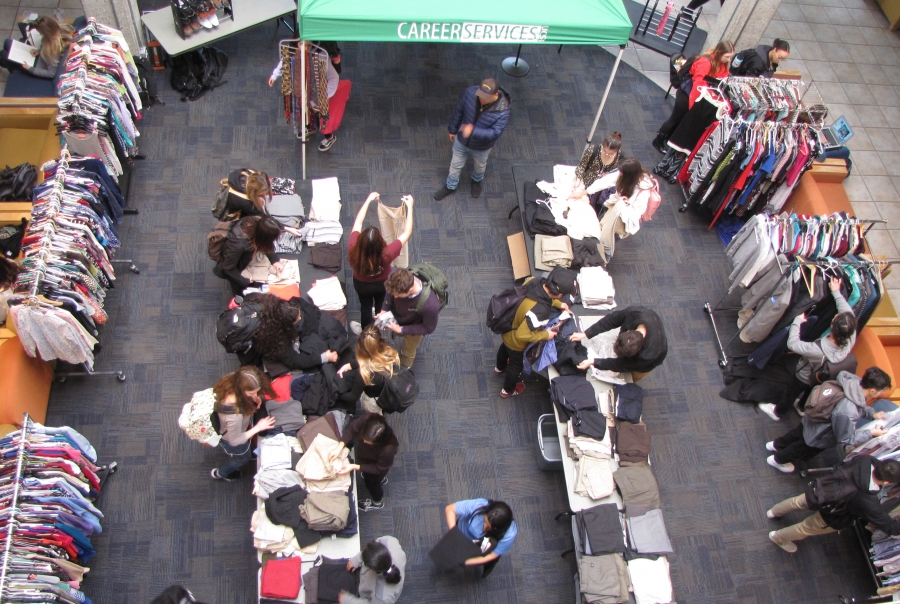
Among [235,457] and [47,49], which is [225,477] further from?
[47,49]

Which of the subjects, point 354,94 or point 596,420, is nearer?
point 596,420

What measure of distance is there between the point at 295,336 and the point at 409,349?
1034 millimetres

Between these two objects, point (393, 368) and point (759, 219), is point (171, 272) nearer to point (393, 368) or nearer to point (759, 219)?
point (393, 368)

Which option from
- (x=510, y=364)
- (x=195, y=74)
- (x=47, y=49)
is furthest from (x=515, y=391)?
(x=47, y=49)

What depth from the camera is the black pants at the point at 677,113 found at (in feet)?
25.0

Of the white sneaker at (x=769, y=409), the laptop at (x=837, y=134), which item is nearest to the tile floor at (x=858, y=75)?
the laptop at (x=837, y=134)

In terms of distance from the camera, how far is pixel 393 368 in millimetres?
4863

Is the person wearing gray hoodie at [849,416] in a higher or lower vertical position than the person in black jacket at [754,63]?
lower

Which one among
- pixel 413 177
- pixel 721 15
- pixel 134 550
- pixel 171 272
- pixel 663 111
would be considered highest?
pixel 721 15

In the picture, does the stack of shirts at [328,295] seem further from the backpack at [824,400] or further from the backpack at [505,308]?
the backpack at [824,400]

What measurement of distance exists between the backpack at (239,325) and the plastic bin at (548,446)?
241 centimetres

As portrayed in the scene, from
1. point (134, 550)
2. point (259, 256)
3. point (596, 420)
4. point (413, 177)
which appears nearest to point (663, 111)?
point (413, 177)

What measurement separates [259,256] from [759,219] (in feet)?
14.8

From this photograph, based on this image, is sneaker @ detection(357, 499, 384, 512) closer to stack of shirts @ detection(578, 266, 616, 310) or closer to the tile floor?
stack of shirts @ detection(578, 266, 616, 310)
